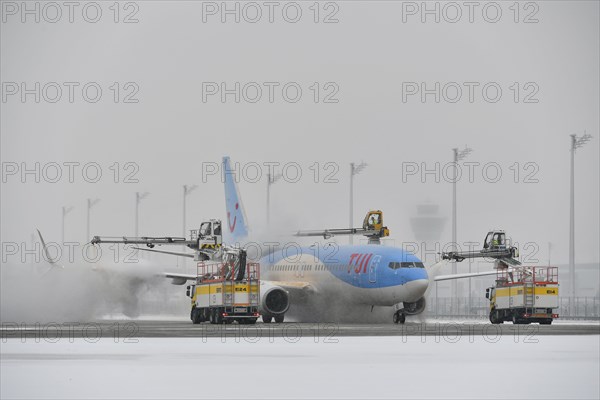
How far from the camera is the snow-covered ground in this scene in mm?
26469

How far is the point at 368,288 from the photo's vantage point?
70750 millimetres

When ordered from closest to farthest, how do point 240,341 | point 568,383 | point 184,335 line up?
point 568,383 → point 240,341 → point 184,335

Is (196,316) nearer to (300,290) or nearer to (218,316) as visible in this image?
→ (218,316)

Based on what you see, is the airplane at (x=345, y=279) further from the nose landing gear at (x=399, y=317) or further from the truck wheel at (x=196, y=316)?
the truck wheel at (x=196, y=316)

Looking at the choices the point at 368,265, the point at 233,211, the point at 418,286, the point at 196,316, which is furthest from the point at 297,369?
the point at 233,211

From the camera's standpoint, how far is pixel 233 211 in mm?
91062

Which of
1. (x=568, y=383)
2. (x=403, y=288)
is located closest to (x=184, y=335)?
(x=403, y=288)

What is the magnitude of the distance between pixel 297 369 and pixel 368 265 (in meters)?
38.8

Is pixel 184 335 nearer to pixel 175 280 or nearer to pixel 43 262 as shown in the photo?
pixel 175 280

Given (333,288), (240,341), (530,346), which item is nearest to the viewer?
(530,346)

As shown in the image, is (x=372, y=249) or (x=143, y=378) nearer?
(x=143, y=378)


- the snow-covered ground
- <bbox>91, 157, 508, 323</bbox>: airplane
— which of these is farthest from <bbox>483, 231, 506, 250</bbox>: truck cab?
the snow-covered ground

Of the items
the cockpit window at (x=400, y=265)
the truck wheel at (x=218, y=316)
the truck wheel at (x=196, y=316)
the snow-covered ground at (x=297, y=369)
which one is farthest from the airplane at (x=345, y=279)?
the snow-covered ground at (x=297, y=369)

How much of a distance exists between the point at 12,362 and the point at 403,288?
1478 inches
